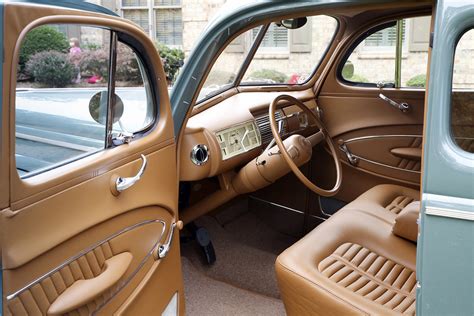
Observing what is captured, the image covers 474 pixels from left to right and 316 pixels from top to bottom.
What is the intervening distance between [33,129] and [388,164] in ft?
7.41

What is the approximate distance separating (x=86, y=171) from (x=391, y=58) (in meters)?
2.21

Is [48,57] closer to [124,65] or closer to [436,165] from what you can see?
[124,65]

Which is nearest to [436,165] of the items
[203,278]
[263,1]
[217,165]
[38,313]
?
[263,1]

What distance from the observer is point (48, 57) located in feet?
4.13

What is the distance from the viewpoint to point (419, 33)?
A: 106 inches

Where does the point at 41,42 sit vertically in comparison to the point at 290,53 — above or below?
below

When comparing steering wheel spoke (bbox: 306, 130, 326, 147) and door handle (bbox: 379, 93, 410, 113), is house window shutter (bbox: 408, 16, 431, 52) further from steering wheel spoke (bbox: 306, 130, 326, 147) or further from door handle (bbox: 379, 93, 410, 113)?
steering wheel spoke (bbox: 306, 130, 326, 147)

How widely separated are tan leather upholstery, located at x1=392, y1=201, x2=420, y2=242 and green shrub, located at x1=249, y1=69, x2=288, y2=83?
1402 mm

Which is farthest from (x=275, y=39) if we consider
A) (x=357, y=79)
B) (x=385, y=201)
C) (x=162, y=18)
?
(x=162, y=18)

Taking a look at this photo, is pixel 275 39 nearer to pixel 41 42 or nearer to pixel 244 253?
pixel 244 253

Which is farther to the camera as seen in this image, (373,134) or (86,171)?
(373,134)

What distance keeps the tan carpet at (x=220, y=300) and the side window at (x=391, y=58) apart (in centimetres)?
153

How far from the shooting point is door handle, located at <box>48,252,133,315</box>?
46.9 inches

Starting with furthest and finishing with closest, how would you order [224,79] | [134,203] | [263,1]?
[224,79]
[263,1]
[134,203]
